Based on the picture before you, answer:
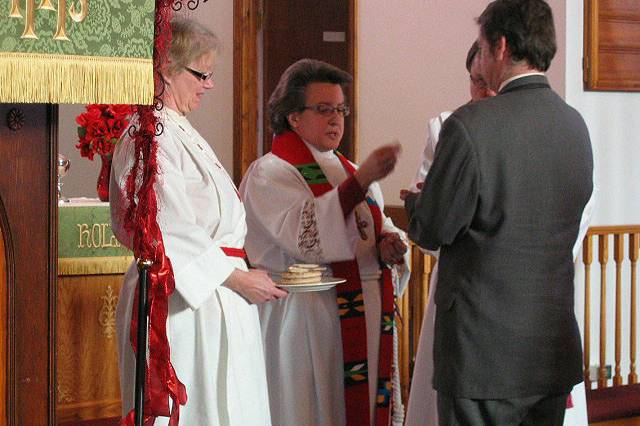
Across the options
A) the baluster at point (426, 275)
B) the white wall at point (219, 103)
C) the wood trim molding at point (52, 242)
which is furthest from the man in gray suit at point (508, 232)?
the white wall at point (219, 103)

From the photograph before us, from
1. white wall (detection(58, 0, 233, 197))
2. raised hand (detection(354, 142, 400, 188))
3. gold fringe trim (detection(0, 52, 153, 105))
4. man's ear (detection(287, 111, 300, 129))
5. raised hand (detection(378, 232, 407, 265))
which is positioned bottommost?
raised hand (detection(378, 232, 407, 265))

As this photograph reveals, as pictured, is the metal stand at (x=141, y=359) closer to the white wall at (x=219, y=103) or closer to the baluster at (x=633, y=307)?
the baluster at (x=633, y=307)

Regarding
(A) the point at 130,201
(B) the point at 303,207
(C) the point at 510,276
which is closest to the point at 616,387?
(B) the point at 303,207

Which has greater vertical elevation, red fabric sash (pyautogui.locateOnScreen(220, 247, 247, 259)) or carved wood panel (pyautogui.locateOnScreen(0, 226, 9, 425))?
red fabric sash (pyautogui.locateOnScreen(220, 247, 247, 259))

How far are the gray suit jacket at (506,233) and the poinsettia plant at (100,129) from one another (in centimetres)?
204

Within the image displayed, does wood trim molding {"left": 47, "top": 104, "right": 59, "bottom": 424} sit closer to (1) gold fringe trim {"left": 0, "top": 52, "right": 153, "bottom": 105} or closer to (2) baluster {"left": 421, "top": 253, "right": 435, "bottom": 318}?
(1) gold fringe trim {"left": 0, "top": 52, "right": 153, "bottom": 105}

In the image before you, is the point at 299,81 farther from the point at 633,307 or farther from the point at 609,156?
the point at 609,156

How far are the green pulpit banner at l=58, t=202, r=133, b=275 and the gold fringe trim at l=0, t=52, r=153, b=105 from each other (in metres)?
2.14

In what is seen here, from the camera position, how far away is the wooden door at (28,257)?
2.45 m

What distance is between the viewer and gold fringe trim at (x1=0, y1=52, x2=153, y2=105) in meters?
2.21

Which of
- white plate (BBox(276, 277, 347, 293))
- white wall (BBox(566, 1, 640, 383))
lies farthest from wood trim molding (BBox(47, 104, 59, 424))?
white wall (BBox(566, 1, 640, 383))

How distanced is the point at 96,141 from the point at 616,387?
3.02 metres

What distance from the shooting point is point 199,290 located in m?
2.85

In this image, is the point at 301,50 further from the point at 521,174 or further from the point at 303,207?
the point at 521,174
